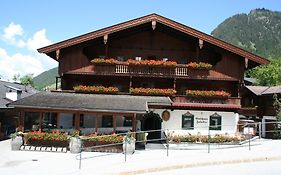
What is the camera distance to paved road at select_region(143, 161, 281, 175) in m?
13.7

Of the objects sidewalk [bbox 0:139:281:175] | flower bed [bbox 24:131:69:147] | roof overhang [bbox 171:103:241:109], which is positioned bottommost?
sidewalk [bbox 0:139:281:175]

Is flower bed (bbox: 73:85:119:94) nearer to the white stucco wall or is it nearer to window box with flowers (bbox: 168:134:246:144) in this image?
the white stucco wall

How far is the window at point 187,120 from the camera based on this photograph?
93.6 ft

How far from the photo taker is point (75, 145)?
22719mm

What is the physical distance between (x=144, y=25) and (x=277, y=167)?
60.0 ft

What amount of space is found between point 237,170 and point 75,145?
11884 mm

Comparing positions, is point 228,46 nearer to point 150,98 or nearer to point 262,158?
point 150,98

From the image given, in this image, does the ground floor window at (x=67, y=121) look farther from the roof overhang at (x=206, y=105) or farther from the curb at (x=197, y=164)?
the curb at (x=197, y=164)

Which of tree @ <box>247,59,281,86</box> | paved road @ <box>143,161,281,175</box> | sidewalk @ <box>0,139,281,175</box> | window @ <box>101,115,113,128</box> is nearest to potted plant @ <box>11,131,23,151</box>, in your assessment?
sidewalk @ <box>0,139,281,175</box>

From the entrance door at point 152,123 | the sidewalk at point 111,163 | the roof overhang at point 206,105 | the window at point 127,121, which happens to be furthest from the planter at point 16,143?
the roof overhang at point 206,105

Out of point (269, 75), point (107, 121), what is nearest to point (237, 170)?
point (107, 121)

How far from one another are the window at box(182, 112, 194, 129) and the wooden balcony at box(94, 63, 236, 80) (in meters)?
3.18

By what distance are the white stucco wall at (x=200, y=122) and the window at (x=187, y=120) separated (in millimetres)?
244

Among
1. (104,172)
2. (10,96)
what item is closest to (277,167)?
(104,172)
